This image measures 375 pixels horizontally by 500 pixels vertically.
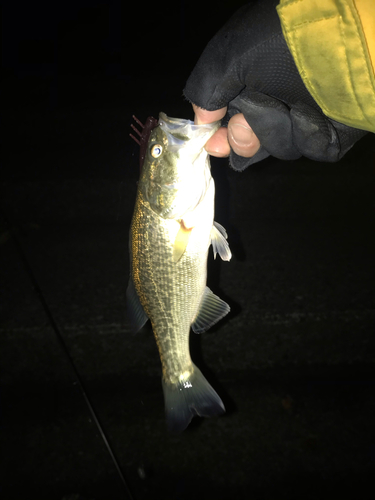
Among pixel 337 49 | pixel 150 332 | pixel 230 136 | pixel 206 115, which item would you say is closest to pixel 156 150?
pixel 206 115

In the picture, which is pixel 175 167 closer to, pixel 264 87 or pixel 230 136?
pixel 230 136

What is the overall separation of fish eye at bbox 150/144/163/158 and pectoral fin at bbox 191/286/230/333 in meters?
0.73

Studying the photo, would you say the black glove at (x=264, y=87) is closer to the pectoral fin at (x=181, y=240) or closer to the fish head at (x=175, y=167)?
the fish head at (x=175, y=167)

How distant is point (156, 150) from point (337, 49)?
0.83 metres

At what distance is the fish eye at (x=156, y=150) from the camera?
1.53 meters

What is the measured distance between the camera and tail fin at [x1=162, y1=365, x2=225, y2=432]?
1636mm

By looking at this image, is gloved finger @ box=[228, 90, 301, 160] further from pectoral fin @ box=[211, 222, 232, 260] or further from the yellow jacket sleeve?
pectoral fin @ box=[211, 222, 232, 260]

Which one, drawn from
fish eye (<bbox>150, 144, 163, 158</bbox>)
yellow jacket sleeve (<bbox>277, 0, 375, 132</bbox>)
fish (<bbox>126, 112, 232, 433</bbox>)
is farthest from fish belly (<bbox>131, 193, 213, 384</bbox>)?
yellow jacket sleeve (<bbox>277, 0, 375, 132</bbox>)

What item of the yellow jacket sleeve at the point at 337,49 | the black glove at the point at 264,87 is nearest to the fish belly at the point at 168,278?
the black glove at the point at 264,87

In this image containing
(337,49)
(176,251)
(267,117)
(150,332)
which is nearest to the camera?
(337,49)

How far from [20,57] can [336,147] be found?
5.14m

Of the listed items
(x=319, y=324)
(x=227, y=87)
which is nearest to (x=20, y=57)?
(x=227, y=87)

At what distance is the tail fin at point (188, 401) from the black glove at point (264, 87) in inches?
51.1

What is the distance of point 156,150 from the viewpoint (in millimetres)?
1539
